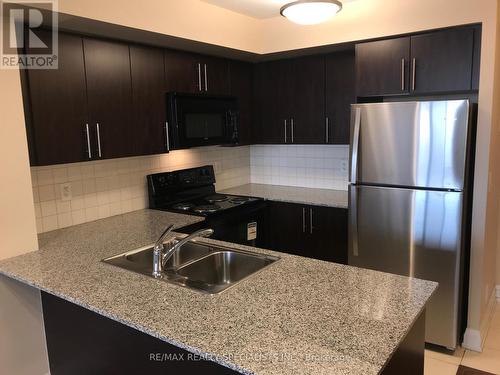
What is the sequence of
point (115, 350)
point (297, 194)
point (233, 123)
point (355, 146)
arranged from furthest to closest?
point (297, 194)
point (233, 123)
point (355, 146)
point (115, 350)

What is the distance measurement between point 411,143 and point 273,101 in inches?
56.6

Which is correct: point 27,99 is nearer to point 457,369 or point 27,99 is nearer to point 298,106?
point 298,106

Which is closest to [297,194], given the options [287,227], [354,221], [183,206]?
[287,227]

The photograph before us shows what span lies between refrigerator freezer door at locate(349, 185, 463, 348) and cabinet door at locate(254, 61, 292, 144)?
3.42ft

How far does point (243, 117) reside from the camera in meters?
3.72

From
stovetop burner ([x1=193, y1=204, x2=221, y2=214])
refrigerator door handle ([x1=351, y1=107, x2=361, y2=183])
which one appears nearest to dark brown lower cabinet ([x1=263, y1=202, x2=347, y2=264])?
refrigerator door handle ([x1=351, y1=107, x2=361, y2=183])

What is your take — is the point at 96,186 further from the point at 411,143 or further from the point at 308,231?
the point at 411,143

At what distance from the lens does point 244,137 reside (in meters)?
3.75

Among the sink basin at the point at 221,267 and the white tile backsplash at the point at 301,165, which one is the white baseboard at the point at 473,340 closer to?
the white tile backsplash at the point at 301,165

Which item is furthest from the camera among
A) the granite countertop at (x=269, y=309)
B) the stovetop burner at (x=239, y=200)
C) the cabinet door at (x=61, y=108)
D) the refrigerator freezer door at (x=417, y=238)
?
the stovetop burner at (x=239, y=200)

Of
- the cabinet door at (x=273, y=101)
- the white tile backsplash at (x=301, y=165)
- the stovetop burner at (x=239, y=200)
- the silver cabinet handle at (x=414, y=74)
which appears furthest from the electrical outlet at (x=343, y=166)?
the silver cabinet handle at (x=414, y=74)

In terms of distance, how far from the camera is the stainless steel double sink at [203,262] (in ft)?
6.64

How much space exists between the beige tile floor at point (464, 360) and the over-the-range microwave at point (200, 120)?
218 centimetres

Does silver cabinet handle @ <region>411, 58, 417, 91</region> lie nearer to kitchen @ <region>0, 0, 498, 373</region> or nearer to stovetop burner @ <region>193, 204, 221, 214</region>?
kitchen @ <region>0, 0, 498, 373</region>
